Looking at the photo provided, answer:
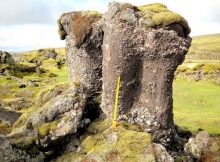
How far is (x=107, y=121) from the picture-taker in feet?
84.4

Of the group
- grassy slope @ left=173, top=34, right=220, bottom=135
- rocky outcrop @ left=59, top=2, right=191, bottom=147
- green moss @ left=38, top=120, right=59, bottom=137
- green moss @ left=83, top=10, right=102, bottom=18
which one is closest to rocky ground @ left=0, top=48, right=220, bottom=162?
green moss @ left=38, top=120, right=59, bottom=137

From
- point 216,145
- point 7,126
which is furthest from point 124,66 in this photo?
point 7,126

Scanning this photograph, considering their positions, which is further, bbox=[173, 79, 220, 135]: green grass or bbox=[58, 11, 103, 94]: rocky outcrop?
bbox=[173, 79, 220, 135]: green grass

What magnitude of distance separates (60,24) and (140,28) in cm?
644

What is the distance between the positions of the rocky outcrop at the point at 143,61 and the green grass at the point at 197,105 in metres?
14.6

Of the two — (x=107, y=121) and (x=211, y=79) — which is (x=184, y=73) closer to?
(x=211, y=79)

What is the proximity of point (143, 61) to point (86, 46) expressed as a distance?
411 centimetres

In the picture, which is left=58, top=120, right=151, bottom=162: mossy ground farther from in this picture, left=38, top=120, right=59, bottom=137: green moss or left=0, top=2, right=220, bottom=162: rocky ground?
left=38, top=120, right=59, bottom=137: green moss

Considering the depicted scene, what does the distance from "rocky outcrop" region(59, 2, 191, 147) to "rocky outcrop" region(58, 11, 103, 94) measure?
1087 millimetres

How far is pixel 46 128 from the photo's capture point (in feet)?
81.1

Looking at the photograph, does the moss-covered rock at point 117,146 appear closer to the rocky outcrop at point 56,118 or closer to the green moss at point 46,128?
the rocky outcrop at point 56,118

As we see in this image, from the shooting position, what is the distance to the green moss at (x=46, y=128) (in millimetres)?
24555

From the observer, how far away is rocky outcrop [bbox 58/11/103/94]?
89.8ft

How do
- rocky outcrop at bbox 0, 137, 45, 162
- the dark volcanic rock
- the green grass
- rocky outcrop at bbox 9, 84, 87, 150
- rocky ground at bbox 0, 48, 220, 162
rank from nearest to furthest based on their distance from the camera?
rocky ground at bbox 0, 48, 220, 162, rocky outcrop at bbox 0, 137, 45, 162, rocky outcrop at bbox 9, 84, 87, 150, the dark volcanic rock, the green grass
